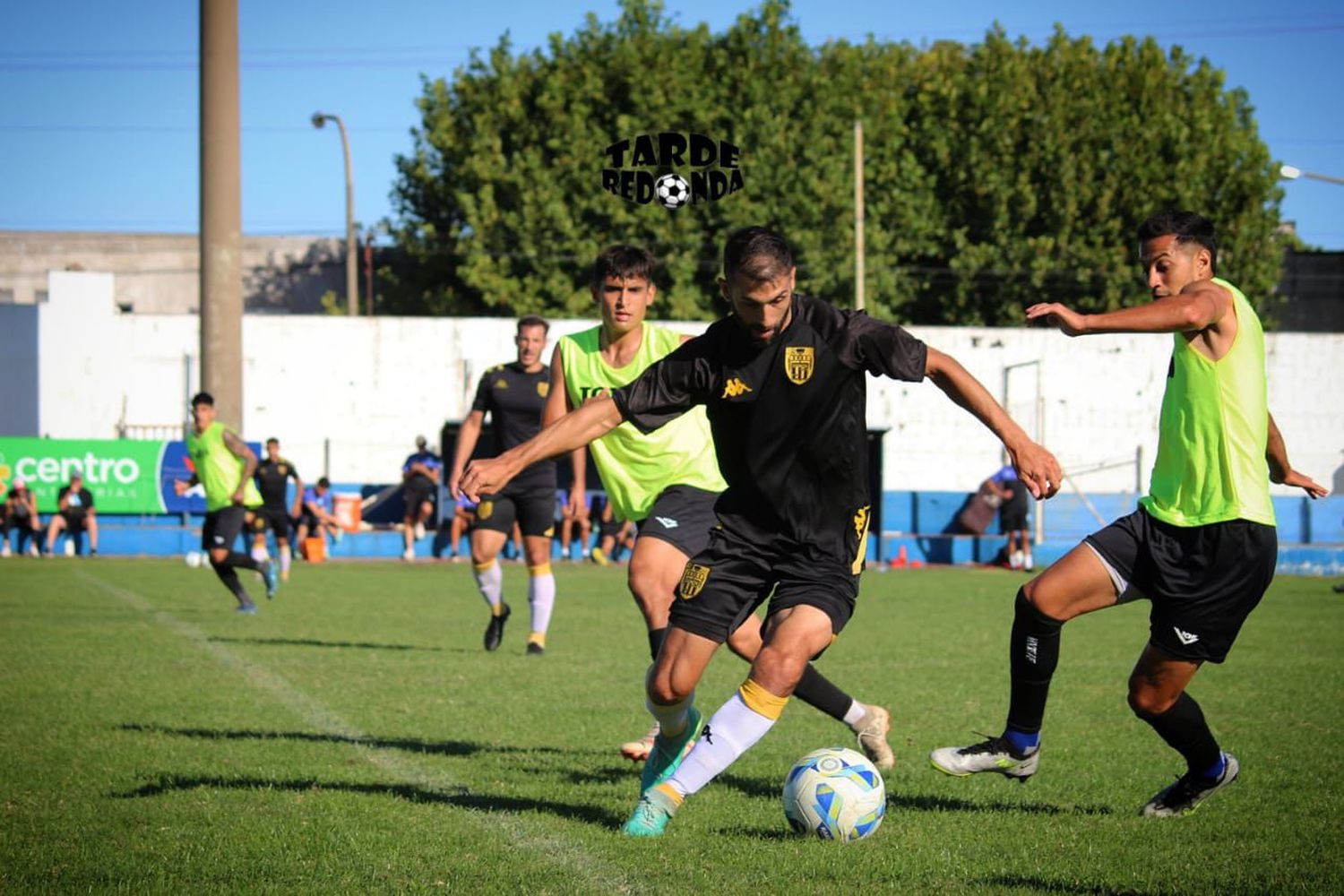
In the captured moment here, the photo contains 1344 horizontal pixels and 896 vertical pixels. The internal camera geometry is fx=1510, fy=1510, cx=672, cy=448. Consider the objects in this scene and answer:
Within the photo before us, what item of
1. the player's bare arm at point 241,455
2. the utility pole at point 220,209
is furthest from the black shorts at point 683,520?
the utility pole at point 220,209

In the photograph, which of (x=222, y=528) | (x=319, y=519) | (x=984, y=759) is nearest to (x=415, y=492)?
(x=319, y=519)

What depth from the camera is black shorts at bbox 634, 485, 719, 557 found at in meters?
7.36

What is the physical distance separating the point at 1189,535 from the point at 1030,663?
2.69 ft

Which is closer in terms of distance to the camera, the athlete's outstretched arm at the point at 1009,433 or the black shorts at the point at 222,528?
the athlete's outstretched arm at the point at 1009,433

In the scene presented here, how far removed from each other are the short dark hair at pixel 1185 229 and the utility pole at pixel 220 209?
19080 millimetres

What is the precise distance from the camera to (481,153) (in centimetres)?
4306

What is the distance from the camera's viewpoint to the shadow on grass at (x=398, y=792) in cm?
591

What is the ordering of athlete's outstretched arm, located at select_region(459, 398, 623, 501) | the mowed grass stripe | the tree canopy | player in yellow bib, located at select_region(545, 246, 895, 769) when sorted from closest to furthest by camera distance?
the mowed grass stripe < athlete's outstretched arm, located at select_region(459, 398, 623, 501) < player in yellow bib, located at select_region(545, 246, 895, 769) < the tree canopy

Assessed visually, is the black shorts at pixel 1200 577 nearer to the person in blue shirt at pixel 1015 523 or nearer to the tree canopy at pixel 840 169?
the person in blue shirt at pixel 1015 523

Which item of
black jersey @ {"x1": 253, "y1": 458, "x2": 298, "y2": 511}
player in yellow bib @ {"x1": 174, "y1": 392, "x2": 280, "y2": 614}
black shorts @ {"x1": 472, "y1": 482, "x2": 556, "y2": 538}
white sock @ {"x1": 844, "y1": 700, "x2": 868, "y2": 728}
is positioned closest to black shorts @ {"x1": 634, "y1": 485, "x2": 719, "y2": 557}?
white sock @ {"x1": 844, "y1": 700, "x2": 868, "y2": 728}

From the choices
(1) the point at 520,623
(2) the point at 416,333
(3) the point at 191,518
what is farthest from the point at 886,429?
(1) the point at 520,623

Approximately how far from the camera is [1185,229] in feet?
19.2

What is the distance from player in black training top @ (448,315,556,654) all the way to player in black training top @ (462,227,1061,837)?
6.01 m

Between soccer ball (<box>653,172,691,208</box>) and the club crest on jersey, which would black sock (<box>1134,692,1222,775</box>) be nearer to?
the club crest on jersey
